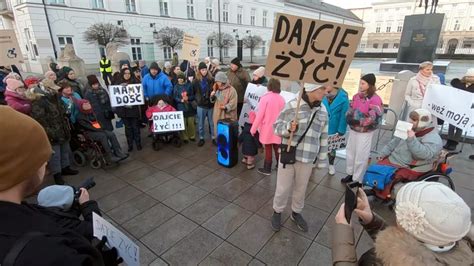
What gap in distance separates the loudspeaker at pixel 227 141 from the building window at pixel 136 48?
25639 mm

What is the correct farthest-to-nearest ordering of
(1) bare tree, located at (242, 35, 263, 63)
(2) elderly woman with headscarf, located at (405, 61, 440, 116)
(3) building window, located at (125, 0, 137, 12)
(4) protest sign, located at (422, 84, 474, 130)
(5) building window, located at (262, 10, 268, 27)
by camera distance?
(5) building window, located at (262, 10, 268, 27)
(1) bare tree, located at (242, 35, 263, 63)
(3) building window, located at (125, 0, 137, 12)
(2) elderly woman with headscarf, located at (405, 61, 440, 116)
(4) protest sign, located at (422, 84, 474, 130)

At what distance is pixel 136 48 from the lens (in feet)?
87.9

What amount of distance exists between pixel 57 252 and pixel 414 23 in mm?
16579

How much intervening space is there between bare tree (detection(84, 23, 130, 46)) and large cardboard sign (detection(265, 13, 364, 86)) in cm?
2377

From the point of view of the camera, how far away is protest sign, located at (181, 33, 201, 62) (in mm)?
7225

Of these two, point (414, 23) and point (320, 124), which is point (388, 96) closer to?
point (320, 124)

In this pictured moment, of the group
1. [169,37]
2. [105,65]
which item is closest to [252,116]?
[105,65]

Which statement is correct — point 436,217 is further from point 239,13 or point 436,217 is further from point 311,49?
point 239,13

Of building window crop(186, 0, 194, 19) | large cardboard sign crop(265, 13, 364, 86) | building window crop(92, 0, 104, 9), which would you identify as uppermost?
building window crop(186, 0, 194, 19)

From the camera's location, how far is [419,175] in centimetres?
332

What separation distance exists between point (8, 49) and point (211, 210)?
20.3ft

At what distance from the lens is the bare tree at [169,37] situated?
88.2 ft

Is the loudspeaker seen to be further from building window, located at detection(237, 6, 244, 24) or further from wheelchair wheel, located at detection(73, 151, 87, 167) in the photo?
building window, located at detection(237, 6, 244, 24)

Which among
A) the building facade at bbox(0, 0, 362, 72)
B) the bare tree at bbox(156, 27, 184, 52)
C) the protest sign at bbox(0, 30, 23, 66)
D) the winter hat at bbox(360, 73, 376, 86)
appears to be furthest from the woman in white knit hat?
the bare tree at bbox(156, 27, 184, 52)
